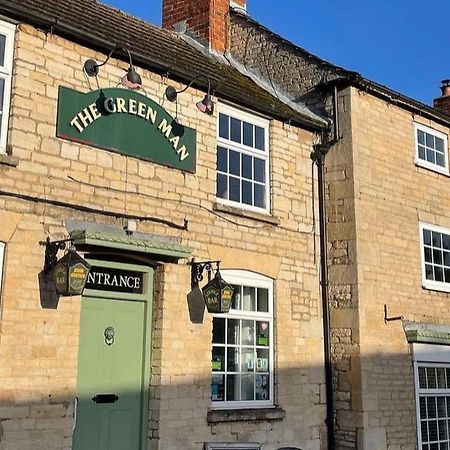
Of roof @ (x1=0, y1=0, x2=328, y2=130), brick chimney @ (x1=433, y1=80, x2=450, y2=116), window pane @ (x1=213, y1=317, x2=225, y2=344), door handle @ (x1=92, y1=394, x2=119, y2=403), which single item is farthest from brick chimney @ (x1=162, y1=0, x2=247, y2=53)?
door handle @ (x1=92, y1=394, x2=119, y2=403)

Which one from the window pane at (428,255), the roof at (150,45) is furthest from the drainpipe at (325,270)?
the window pane at (428,255)

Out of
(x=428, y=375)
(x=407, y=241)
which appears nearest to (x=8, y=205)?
(x=407, y=241)

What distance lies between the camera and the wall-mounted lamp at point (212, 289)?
8.46 meters

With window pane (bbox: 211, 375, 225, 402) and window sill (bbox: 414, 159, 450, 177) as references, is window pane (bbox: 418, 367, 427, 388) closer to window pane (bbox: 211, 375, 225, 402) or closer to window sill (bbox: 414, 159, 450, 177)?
window sill (bbox: 414, 159, 450, 177)

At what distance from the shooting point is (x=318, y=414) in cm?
995

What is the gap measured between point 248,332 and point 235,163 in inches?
98.5

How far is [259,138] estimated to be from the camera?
10297 millimetres

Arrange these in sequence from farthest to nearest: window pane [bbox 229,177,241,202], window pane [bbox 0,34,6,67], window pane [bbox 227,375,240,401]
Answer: window pane [bbox 229,177,241,202]
window pane [bbox 227,375,240,401]
window pane [bbox 0,34,6,67]

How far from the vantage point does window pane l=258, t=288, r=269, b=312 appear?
31.6ft

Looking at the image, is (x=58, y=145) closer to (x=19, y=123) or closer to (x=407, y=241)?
(x=19, y=123)

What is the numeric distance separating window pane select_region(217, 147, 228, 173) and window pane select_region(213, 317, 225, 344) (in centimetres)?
219

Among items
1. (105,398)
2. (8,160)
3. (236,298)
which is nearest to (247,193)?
(236,298)

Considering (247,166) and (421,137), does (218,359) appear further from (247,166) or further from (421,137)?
(421,137)

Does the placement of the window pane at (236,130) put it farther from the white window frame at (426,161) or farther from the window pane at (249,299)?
the white window frame at (426,161)
